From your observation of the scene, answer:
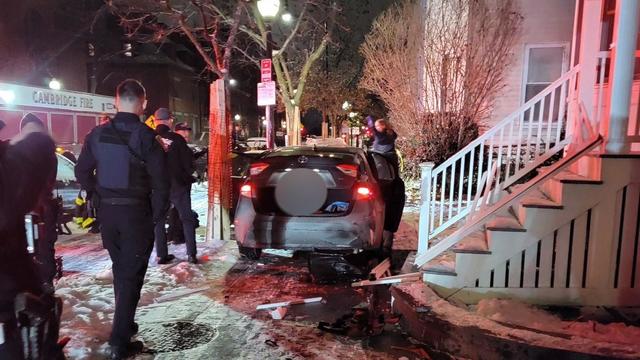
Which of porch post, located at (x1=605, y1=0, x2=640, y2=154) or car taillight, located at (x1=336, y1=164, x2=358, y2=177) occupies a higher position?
porch post, located at (x1=605, y1=0, x2=640, y2=154)

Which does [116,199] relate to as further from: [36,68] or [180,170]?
[36,68]

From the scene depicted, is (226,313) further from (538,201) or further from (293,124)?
(293,124)

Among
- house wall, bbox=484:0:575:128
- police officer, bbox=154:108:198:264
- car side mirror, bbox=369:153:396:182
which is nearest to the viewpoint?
police officer, bbox=154:108:198:264

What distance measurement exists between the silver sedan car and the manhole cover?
58.7 inches

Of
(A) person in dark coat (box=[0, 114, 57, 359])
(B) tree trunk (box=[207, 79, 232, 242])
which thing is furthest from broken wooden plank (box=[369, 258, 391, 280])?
(A) person in dark coat (box=[0, 114, 57, 359])

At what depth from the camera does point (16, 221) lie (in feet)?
8.06

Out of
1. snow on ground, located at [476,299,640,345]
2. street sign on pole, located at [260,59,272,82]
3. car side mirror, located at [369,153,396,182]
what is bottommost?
snow on ground, located at [476,299,640,345]

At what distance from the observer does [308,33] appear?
59.6 ft

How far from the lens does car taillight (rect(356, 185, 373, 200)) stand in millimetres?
5523

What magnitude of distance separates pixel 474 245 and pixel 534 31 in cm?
786

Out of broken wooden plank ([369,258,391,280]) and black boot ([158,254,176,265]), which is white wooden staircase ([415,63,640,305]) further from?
black boot ([158,254,176,265])

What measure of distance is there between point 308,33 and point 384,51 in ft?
16.1

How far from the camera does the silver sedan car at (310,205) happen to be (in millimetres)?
5492

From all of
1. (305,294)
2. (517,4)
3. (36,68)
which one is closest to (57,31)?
(36,68)
